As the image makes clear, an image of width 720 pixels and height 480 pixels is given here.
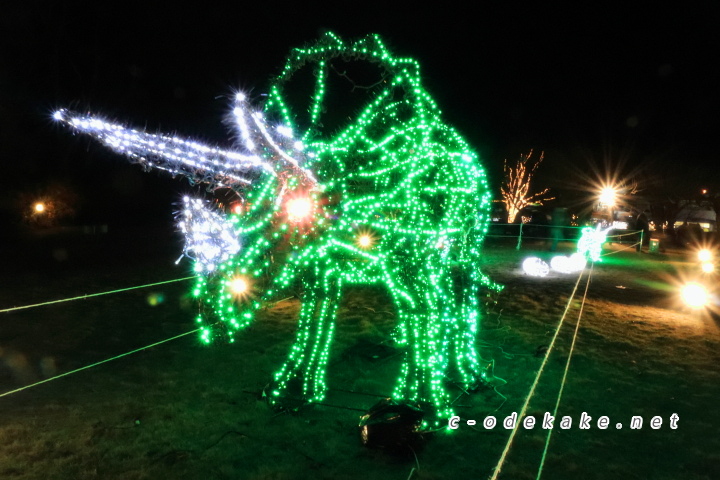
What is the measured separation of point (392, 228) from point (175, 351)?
4138mm

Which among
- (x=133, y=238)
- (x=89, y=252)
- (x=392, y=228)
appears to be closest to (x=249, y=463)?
(x=392, y=228)

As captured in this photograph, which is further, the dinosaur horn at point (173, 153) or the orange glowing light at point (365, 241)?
the orange glowing light at point (365, 241)

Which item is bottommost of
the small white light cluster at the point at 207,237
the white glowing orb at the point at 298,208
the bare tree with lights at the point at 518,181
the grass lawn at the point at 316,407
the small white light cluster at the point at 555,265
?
the grass lawn at the point at 316,407

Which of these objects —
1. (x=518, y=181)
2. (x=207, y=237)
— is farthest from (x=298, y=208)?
(x=518, y=181)

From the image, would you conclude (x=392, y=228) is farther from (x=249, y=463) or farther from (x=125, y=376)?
(x=125, y=376)

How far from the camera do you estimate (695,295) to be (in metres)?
11.4

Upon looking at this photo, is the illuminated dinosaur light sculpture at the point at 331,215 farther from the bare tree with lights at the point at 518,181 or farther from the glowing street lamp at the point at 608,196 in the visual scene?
the glowing street lamp at the point at 608,196

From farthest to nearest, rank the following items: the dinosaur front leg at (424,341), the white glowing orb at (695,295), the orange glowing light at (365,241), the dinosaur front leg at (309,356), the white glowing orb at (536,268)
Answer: the white glowing orb at (536,268) → the white glowing orb at (695,295) → the dinosaur front leg at (309,356) → the dinosaur front leg at (424,341) → the orange glowing light at (365,241)

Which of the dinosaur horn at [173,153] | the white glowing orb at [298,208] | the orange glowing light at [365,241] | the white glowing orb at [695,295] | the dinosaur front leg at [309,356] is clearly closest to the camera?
the dinosaur horn at [173,153]

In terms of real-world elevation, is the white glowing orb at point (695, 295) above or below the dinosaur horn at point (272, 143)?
below

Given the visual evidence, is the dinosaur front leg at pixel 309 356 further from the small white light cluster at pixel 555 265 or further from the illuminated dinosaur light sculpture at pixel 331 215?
the small white light cluster at pixel 555 265

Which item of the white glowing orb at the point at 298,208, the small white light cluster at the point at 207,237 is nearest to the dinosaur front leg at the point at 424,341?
the white glowing orb at the point at 298,208

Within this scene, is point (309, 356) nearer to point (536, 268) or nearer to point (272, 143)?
point (272, 143)

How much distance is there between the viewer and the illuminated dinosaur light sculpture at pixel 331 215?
13.7ft
